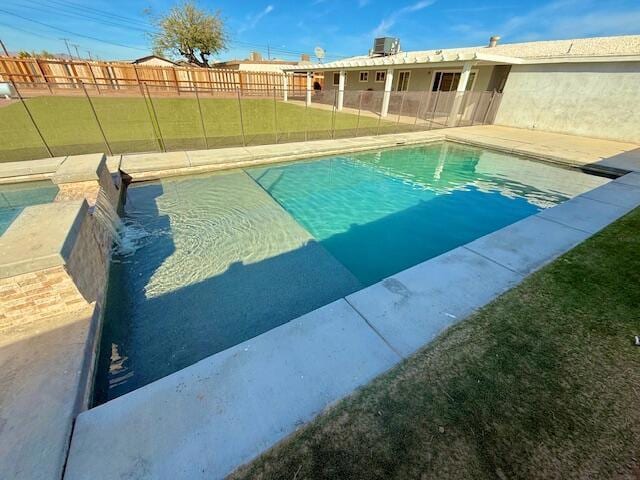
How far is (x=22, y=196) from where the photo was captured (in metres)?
5.93

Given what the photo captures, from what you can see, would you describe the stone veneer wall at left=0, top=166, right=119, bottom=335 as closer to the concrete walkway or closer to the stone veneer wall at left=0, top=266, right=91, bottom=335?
the stone veneer wall at left=0, top=266, right=91, bottom=335

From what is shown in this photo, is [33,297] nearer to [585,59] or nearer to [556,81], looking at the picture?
[585,59]

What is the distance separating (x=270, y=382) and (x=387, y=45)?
25424mm

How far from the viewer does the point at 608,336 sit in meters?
2.32

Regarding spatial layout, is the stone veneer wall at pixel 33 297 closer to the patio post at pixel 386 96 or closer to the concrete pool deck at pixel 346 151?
the concrete pool deck at pixel 346 151

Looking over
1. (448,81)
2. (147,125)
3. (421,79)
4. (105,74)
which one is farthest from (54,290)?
(105,74)

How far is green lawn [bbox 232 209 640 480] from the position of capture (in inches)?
58.6

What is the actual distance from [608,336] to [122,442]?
3.65m

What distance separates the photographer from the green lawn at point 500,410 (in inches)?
58.6

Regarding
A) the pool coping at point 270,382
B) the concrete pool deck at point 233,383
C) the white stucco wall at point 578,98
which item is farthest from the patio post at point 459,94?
the pool coping at point 270,382

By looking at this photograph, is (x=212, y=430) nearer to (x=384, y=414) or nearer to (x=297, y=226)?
(x=384, y=414)

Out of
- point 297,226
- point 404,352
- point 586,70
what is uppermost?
point 586,70

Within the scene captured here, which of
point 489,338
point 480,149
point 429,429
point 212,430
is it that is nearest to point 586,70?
point 480,149

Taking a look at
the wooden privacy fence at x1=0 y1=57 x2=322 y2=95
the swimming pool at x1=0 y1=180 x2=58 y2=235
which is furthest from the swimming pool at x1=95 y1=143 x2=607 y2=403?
the wooden privacy fence at x1=0 y1=57 x2=322 y2=95
